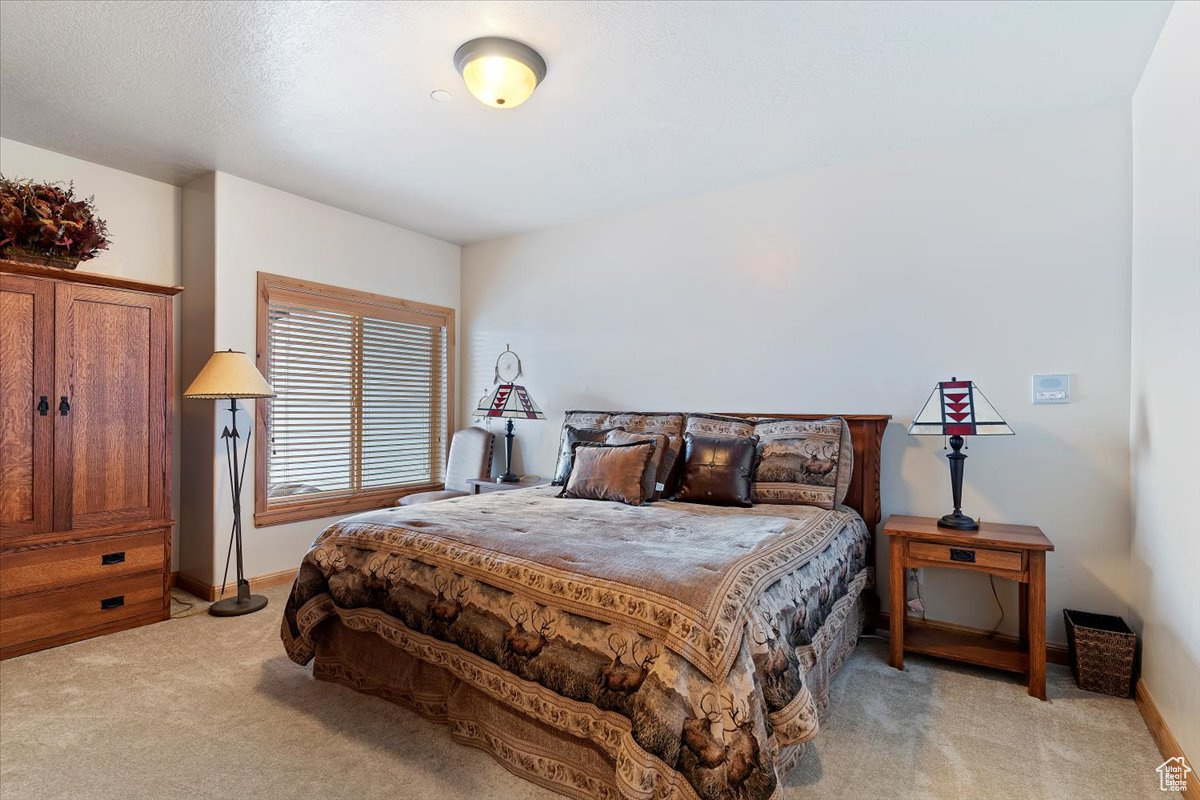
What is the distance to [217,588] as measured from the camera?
11.7ft

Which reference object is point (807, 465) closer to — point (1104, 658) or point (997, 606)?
point (997, 606)

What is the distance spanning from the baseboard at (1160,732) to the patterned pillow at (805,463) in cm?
129

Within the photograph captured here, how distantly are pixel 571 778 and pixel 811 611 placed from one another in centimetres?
93

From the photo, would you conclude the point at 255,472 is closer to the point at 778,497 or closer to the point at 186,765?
the point at 186,765

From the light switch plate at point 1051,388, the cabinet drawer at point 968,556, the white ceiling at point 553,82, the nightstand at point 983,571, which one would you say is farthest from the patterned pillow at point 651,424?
the light switch plate at point 1051,388

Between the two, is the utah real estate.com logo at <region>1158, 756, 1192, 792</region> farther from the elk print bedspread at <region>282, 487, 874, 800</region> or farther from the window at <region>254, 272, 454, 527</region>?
the window at <region>254, 272, 454, 527</region>

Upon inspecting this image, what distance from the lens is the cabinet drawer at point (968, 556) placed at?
96.7 inches

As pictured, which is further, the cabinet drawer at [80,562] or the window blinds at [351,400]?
the window blinds at [351,400]

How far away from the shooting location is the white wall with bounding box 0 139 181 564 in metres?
3.25

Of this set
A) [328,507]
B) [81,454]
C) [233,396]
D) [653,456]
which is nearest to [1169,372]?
[653,456]

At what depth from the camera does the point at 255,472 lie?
3.79m

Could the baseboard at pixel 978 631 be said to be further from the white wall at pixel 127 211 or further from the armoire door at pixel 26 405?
the white wall at pixel 127 211

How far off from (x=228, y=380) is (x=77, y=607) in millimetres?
1298

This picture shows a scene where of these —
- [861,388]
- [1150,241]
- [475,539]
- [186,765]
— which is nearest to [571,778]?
[475,539]
